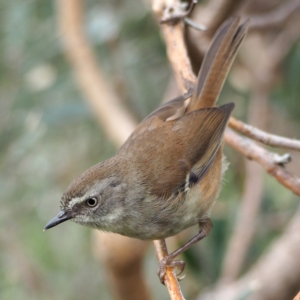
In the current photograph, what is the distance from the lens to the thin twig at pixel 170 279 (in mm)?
2549

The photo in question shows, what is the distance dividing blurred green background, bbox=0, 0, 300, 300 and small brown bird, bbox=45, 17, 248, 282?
121cm

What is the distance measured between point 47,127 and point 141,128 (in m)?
1.47

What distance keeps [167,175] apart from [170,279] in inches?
31.7

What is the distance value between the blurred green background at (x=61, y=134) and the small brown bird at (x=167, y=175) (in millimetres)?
1207

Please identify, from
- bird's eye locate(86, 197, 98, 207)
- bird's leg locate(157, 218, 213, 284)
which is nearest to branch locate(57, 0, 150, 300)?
bird's leg locate(157, 218, 213, 284)

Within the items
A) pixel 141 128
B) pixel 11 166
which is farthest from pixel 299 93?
pixel 11 166

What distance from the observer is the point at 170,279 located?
2789 mm

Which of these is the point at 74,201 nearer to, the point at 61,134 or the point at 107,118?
the point at 107,118

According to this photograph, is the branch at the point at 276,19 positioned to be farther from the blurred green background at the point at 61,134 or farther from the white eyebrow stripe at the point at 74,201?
the white eyebrow stripe at the point at 74,201

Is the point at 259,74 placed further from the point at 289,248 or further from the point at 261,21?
the point at 289,248

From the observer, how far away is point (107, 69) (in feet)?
18.7

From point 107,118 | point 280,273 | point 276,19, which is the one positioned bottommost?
point 280,273

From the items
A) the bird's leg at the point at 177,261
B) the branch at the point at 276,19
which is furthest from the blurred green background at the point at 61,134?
the bird's leg at the point at 177,261

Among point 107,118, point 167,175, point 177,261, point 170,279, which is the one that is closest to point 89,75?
point 107,118
